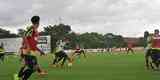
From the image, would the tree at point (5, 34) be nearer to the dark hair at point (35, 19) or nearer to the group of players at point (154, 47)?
the group of players at point (154, 47)

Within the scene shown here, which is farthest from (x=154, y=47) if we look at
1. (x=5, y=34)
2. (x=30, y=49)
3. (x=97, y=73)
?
(x=5, y=34)

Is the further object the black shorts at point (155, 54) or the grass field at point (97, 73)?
the black shorts at point (155, 54)

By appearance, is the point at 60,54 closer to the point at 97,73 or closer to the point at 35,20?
the point at 97,73

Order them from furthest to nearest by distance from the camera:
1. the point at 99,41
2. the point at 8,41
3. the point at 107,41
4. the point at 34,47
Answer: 1. the point at 99,41
2. the point at 107,41
3. the point at 8,41
4. the point at 34,47

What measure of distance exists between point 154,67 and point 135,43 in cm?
12283

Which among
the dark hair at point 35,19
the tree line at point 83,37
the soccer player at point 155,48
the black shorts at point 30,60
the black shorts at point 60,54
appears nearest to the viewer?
the dark hair at point 35,19

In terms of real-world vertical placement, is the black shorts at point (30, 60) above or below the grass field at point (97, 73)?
above

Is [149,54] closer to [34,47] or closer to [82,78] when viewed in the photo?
[82,78]

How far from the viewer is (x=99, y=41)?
143750 mm

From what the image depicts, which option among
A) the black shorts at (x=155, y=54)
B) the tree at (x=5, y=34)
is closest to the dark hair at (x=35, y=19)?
the black shorts at (x=155, y=54)

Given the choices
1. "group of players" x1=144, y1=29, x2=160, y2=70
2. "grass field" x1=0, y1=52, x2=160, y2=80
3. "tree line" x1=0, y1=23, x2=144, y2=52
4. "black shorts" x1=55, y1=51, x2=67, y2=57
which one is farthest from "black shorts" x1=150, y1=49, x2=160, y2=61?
"tree line" x1=0, y1=23, x2=144, y2=52

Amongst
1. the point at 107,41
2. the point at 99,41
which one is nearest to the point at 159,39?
the point at 107,41

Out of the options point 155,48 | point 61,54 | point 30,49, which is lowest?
point 61,54

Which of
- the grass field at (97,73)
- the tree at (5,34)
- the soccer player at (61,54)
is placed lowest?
the grass field at (97,73)
